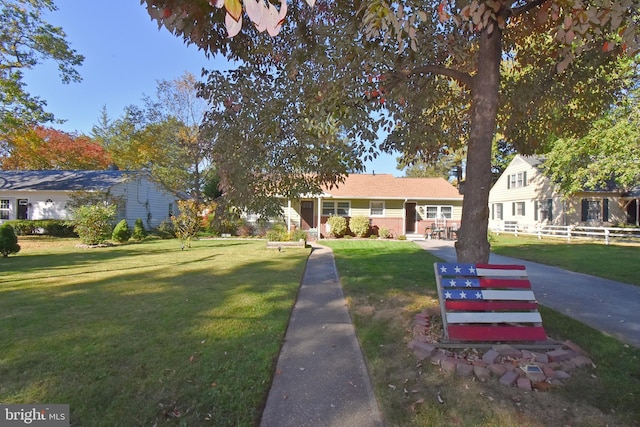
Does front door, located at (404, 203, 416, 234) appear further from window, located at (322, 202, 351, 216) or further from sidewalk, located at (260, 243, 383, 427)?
sidewalk, located at (260, 243, 383, 427)

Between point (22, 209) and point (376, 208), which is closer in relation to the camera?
point (376, 208)

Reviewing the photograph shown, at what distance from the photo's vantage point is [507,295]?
4.16 meters

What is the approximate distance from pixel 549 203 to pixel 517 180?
13.1ft

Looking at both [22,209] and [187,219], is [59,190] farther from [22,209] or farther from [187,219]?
[187,219]

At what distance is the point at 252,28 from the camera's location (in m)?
4.39

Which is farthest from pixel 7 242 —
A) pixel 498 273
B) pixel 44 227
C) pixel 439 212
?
pixel 439 212

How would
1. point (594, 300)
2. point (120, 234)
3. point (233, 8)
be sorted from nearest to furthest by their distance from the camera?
point (233, 8), point (594, 300), point (120, 234)

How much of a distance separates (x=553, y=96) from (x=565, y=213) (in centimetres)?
2301

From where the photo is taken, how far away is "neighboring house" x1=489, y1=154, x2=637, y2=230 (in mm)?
24047

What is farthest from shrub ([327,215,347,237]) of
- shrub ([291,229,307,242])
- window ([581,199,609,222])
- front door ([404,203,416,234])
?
window ([581,199,609,222])

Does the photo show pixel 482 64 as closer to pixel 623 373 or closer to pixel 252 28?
pixel 252 28

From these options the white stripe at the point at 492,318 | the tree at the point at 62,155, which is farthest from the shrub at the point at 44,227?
the white stripe at the point at 492,318

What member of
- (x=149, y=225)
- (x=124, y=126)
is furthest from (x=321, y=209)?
(x=124, y=126)

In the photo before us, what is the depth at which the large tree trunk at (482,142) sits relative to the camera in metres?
4.25
